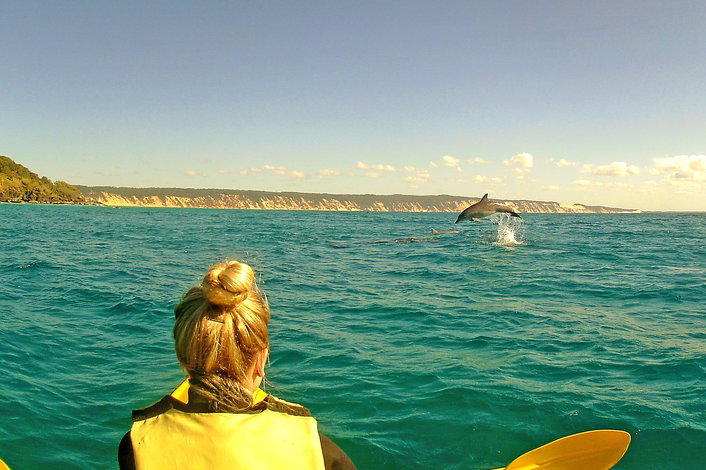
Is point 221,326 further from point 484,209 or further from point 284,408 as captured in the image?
point 484,209

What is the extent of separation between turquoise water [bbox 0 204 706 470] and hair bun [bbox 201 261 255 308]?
236 cm

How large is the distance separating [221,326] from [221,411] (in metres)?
0.35

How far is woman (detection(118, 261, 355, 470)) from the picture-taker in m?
2.04

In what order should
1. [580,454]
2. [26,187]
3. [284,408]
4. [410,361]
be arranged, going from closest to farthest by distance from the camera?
[284,408]
[580,454]
[410,361]
[26,187]

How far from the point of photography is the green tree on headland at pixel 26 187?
114 metres

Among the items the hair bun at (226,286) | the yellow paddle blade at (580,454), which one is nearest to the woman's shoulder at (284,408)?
the hair bun at (226,286)

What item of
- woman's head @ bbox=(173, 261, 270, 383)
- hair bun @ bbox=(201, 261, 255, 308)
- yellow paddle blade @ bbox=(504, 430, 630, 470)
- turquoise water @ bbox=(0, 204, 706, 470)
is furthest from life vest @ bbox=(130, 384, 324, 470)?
turquoise water @ bbox=(0, 204, 706, 470)

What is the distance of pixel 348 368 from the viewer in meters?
7.47

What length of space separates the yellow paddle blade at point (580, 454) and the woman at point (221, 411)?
194 cm

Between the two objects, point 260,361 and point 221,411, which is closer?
point 221,411

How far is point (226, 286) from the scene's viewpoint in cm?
204

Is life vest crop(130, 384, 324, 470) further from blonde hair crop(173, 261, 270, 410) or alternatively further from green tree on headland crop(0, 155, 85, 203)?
green tree on headland crop(0, 155, 85, 203)

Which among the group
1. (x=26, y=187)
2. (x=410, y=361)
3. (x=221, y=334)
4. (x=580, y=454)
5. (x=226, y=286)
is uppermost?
(x=26, y=187)

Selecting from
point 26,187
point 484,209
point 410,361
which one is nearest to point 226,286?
point 410,361
